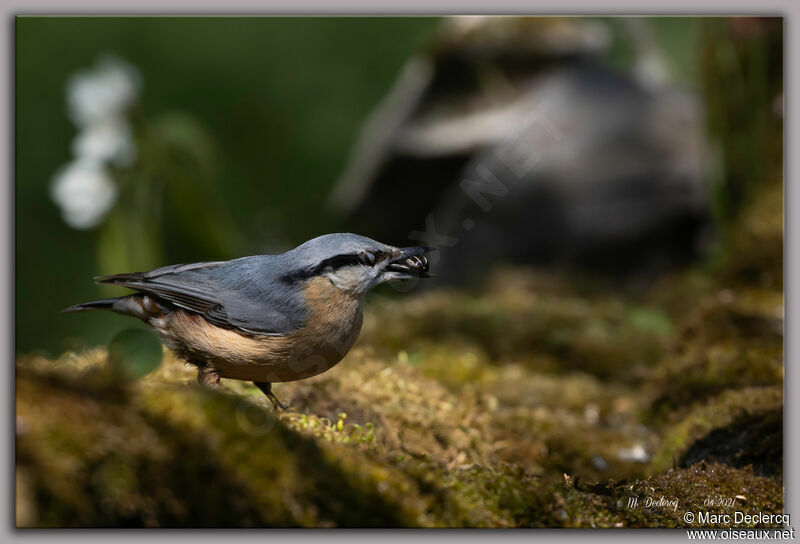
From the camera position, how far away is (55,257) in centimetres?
560

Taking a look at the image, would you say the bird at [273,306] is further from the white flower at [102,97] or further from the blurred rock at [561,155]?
the blurred rock at [561,155]

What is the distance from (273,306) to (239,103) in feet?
15.1

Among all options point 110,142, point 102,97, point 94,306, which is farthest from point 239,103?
point 94,306

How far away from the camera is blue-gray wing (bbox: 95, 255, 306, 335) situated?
206 centimetres

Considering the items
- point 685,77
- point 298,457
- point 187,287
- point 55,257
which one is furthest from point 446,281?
point 298,457

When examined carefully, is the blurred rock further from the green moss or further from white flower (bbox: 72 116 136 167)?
the green moss

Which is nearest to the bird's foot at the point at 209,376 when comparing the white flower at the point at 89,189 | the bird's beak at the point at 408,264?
the bird's beak at the point at 408,264

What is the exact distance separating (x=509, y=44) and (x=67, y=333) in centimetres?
357

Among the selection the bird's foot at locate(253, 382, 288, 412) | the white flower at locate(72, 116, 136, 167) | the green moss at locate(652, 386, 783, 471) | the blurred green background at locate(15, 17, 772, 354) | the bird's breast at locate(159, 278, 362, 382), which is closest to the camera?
the bird's breast at locate(159, 278, 362, 382)

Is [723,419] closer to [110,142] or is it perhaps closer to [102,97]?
[110,142]

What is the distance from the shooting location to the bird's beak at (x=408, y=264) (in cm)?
214

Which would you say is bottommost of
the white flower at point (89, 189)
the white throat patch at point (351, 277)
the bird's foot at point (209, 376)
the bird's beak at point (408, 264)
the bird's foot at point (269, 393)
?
the bird's foot at point (269, 393)

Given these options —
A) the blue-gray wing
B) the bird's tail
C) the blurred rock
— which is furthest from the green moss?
the blurred rock

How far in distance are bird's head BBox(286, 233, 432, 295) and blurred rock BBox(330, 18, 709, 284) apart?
2635mm
